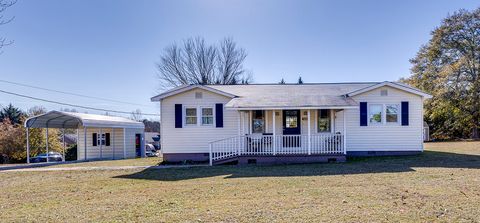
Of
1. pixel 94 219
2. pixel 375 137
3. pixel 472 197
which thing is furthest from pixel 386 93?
pixel 94 219

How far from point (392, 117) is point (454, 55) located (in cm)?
1994

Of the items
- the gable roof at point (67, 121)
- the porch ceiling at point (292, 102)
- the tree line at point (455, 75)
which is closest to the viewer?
the porch ceiling at point (292, 102)

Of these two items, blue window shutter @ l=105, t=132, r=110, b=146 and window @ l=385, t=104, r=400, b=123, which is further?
blue window shutter @ l=105, t=132, r=110, b=146

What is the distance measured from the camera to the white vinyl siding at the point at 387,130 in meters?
14.7

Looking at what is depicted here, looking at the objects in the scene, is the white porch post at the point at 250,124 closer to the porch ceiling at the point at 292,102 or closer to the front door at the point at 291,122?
the porch ceiling at the point at 292,102

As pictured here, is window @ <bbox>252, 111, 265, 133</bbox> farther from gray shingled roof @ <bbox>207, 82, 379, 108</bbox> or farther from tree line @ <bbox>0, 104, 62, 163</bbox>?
tree line @ <bbox>0, 104, 62, 163</bbox>

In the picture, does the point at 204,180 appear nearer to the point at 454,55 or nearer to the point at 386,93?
the point at 386,93

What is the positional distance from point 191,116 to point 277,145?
4.21 meters

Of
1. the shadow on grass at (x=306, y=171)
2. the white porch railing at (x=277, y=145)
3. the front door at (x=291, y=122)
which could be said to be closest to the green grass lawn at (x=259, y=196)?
the shadow on grass at (x=306, y=171)

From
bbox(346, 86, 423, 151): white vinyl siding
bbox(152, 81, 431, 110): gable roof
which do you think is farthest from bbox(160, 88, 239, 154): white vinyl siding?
bbox(346, 86, 423, 151): white vinyl siding

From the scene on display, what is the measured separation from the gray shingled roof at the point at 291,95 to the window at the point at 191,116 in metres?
1.95

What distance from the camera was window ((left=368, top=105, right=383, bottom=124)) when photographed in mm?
14734

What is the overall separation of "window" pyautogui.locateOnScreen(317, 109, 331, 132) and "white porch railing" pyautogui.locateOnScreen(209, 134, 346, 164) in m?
0.98

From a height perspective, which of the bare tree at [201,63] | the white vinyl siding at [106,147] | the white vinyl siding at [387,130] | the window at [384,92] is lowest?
the white vinyl siding at [106,147]
